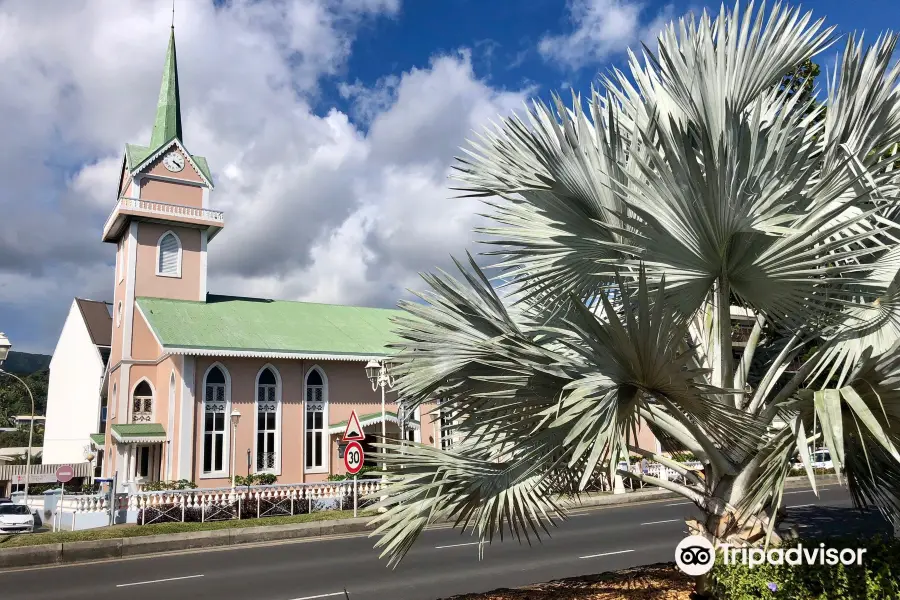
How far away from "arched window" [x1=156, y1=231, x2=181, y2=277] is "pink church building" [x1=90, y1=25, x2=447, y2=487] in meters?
0.04

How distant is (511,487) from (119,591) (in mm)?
8156

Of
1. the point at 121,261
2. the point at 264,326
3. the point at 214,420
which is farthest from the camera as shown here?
the point at 121,261

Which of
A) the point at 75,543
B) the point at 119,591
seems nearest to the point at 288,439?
the point at 75,543

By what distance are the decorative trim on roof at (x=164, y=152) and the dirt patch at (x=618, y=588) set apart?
2569 centimetres

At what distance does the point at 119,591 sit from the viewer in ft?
34.0

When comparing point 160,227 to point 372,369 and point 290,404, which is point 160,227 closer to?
point 290,404

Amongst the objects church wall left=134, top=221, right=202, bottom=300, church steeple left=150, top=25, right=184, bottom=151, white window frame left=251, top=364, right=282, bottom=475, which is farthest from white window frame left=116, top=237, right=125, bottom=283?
white window frame left=251, top=364, right=282, bottom=475

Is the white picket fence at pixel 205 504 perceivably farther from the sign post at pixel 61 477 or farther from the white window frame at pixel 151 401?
the white window frame at pixel 151 401

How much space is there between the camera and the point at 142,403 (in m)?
26.2

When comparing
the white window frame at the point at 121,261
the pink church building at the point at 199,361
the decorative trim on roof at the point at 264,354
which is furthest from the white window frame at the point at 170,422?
the white window frame at the point at 121,261

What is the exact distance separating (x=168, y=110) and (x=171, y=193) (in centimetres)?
458

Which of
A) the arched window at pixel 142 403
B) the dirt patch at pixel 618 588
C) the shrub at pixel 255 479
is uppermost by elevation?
the arched window at pixel 142 403

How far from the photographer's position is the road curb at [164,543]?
13.4m

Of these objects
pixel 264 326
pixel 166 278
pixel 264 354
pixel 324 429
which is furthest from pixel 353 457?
pixel 166 278
